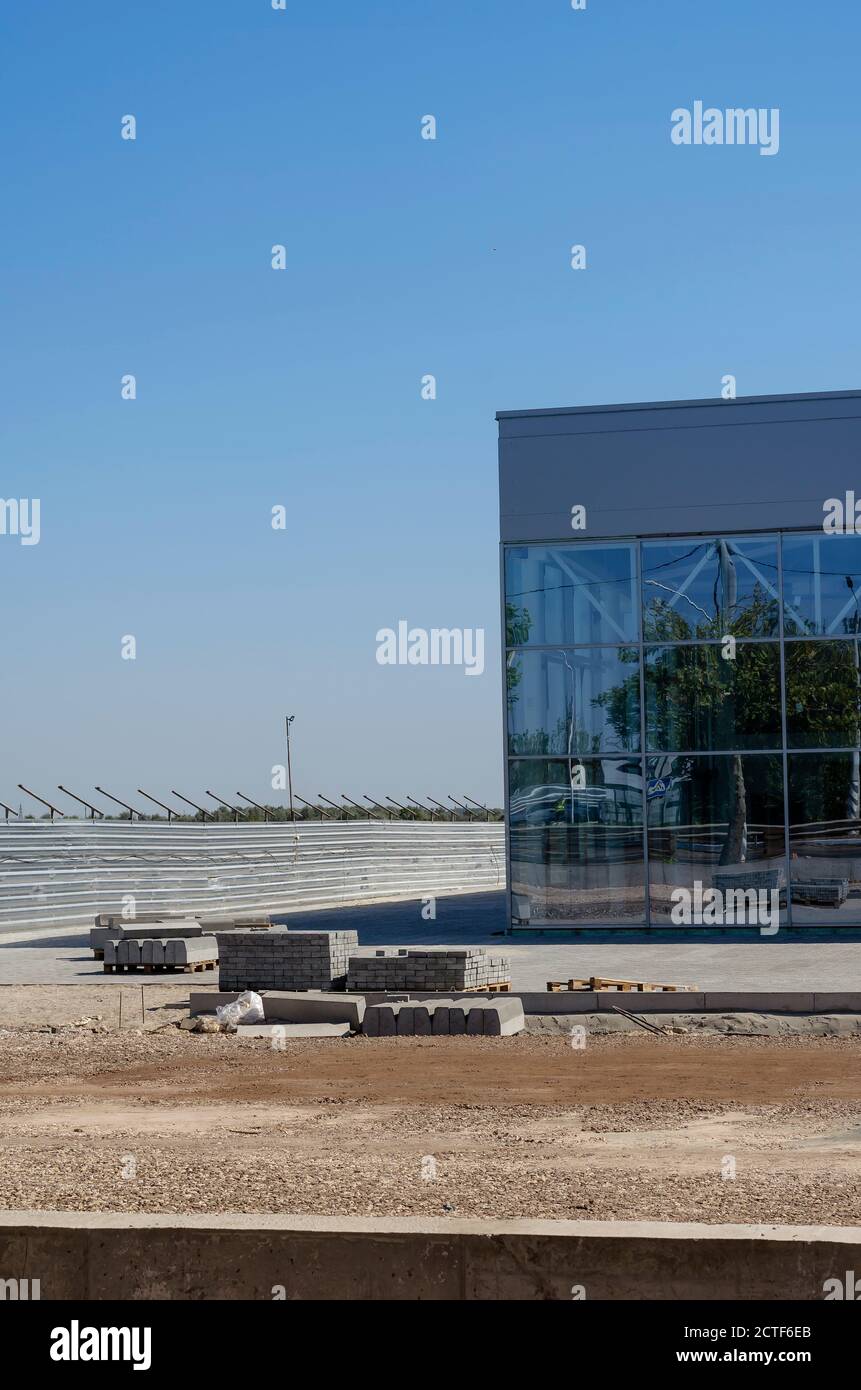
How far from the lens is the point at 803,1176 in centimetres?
829

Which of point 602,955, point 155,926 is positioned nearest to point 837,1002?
point 602,955

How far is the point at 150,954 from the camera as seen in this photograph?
2264 cm

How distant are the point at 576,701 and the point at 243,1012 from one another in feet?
40.1

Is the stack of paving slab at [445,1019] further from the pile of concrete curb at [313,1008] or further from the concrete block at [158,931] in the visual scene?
the concrete block at [158,931]

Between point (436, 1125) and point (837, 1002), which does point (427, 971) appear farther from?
point (436, 1125)

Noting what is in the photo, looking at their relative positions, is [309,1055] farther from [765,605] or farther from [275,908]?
[275,908]

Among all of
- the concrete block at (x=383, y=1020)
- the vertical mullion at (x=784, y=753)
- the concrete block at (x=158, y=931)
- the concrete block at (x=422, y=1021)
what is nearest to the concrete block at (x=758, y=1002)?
the concrete block at (x=422, y=1021)

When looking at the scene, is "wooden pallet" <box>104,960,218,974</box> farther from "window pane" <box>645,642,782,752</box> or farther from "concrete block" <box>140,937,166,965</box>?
"window pane" <box>645,642,782,752</box>

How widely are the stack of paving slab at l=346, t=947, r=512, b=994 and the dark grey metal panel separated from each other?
11.2m

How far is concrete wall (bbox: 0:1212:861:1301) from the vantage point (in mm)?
6176

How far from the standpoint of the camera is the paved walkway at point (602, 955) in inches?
755

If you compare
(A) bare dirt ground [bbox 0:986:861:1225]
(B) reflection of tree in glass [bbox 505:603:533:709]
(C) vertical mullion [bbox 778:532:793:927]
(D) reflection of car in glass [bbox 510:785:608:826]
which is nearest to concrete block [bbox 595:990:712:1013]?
(A) bare dirt ground [bbox 0:986:861:1225]

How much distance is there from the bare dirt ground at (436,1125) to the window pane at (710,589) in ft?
43.2
